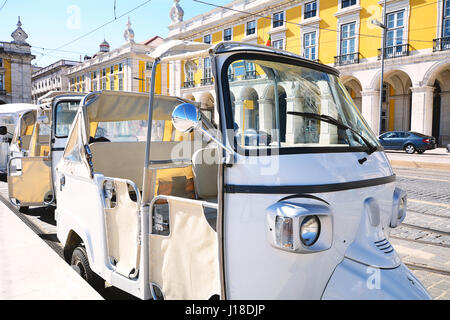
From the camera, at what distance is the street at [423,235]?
3855 millimetres

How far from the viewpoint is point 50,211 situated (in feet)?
26.6

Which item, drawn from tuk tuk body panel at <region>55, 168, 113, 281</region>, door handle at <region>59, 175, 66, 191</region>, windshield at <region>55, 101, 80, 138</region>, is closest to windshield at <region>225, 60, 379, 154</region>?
tuk tuk body panel at <region>55, 168, 113, 281</region>

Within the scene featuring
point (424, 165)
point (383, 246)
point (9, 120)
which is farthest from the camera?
point (424, 165)

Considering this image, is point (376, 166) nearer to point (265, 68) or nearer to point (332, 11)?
point (265, 68)

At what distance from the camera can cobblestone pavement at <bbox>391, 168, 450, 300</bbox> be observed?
3.82 m

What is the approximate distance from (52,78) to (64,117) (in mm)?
85081

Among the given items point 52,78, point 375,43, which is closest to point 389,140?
point 375,43

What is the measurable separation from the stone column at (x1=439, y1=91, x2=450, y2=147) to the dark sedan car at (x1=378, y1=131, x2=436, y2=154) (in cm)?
578

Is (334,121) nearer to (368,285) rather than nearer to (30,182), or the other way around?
(368,285)

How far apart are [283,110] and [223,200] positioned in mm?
852

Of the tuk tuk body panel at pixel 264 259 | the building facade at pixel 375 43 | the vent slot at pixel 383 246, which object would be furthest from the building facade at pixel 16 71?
the vent slot at pixel 383 246

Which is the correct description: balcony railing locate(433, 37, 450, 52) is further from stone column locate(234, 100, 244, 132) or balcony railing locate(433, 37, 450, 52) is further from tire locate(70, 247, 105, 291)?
tire locate(70, 247, 105, 291)

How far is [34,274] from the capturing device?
127 inches

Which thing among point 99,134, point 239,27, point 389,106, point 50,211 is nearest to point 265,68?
point 99,134
